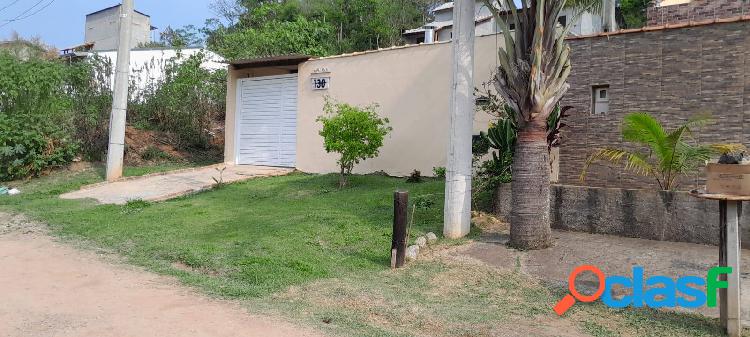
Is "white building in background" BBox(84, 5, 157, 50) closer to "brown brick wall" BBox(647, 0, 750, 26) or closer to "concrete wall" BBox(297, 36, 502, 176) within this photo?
"concrete wall" BBox(297, 36, 502, 176)

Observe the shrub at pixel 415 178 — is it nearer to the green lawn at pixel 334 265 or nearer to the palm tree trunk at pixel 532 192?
the green lawn at pixel 334 265

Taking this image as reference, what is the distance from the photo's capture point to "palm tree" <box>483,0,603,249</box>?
6789 millimetres

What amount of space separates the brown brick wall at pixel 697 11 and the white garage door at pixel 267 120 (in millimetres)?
8150

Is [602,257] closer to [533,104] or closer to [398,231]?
[533,104]

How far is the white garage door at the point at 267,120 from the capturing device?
1491cm

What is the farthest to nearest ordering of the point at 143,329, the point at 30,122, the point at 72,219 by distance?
the point at 30,122 < the point at 72,219 < the point at 143,329

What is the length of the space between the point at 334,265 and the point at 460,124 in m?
2.41

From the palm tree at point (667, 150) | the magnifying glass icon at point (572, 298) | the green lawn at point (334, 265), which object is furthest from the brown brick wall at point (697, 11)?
the magnifying glass icon at point (572, 298)

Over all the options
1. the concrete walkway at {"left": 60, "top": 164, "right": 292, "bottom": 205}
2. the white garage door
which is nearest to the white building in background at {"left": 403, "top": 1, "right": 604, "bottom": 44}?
the white garage door

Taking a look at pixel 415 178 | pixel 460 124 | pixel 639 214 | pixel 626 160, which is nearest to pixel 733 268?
pixel 639 214

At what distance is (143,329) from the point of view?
15.0 feet

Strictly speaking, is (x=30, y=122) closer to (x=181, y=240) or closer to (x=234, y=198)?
(x=234, y=198)

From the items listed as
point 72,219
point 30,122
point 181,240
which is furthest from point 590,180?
point 30,122

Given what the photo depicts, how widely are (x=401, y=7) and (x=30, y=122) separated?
757 inches
